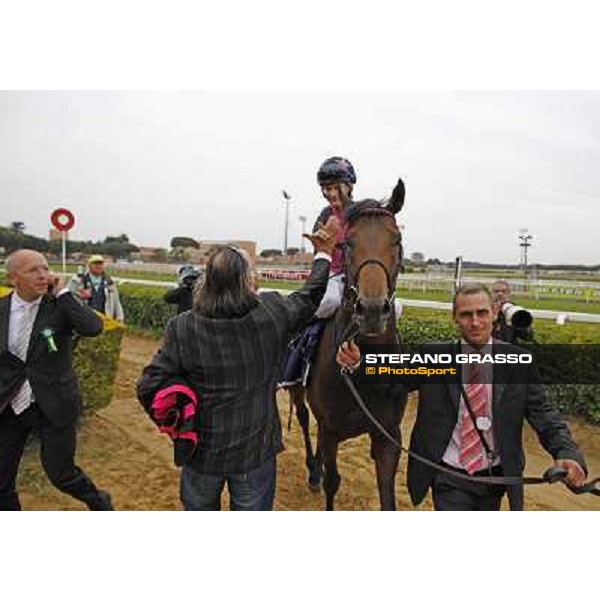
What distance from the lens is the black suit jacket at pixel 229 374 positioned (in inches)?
84.4

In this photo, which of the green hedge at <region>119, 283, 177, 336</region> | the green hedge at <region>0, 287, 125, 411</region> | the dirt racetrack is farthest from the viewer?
the green hedge at <region>119, 283, 177, 336</region>

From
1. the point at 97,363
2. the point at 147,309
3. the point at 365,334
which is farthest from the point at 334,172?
the point at 147,309

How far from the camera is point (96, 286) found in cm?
598

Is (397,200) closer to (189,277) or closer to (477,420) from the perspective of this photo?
(477,420)

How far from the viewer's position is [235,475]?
89.5 inches

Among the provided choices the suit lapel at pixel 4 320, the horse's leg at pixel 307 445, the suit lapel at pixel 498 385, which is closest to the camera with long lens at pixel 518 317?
the suit lapel at pixel 498 385

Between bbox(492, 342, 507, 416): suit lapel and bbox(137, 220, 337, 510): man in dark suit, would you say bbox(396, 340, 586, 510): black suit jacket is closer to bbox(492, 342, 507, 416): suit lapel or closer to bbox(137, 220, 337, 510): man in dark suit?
bbox(492, 342, 507, 416): suit lapel

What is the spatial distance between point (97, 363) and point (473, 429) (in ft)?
13.1

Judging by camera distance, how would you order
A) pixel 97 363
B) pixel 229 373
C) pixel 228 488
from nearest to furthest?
pixel 229 373 → pixel 228 488 → pixel 97 363

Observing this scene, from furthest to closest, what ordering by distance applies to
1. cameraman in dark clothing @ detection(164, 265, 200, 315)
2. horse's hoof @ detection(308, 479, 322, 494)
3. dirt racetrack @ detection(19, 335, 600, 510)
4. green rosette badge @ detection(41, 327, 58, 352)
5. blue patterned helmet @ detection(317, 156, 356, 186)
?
cameraman in dark clothing @ detection(164, 265, 200, 315) < horse's hoof @ detection(308, 479, 322, 494) < dirt racetrack @ detection(19, 335, 600, 510) < blue patterned helmet @ detection(317, 156, 356, 186) < green rosette badge @ detection(41, 327, 58, 352)

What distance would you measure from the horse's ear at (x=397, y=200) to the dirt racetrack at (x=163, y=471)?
2424mm

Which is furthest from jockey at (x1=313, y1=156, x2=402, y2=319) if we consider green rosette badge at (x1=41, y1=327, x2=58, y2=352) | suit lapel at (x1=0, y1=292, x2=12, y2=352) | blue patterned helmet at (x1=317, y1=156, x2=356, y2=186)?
suit lapel at (x1=0, y1=292, x2=12, y2=352)

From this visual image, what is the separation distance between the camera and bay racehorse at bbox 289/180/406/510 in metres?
2.54

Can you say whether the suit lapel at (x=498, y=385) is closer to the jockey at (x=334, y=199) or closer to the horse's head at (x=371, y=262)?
the horse's head at (x=371, y=262)
